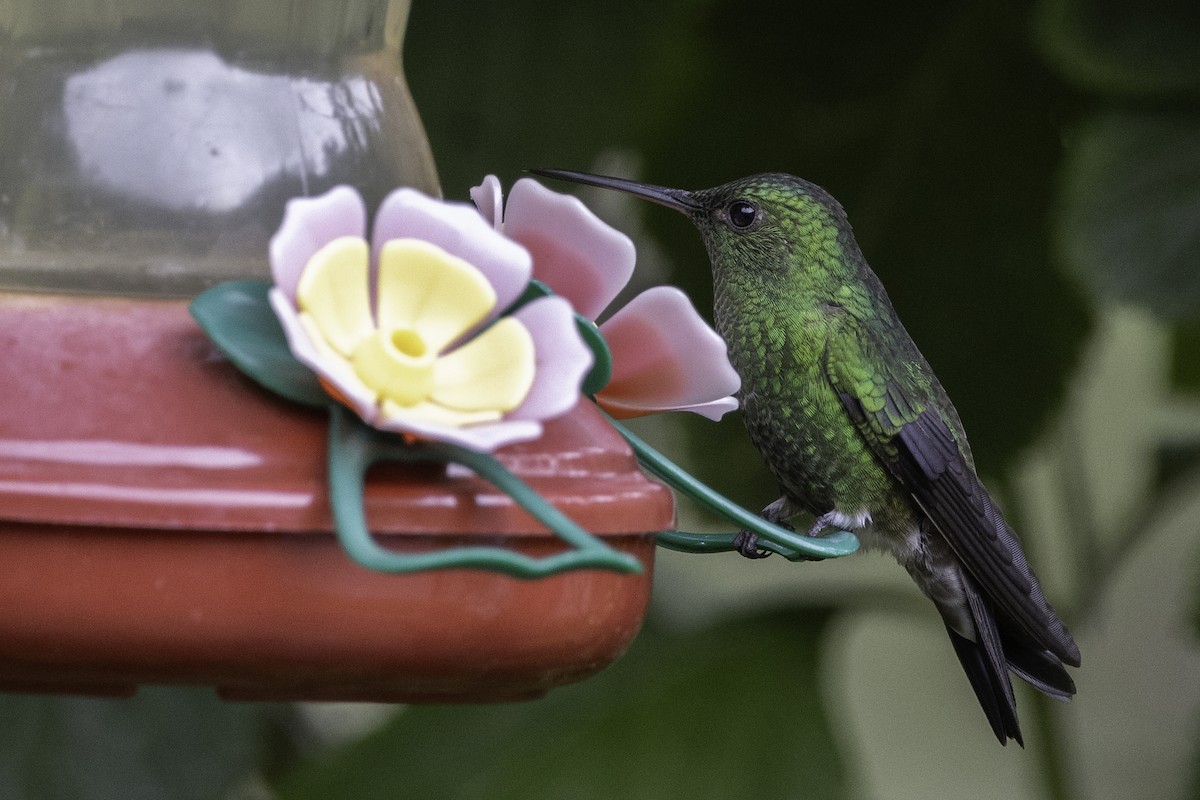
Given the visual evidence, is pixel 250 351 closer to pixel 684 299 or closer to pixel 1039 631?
pixel 684 299

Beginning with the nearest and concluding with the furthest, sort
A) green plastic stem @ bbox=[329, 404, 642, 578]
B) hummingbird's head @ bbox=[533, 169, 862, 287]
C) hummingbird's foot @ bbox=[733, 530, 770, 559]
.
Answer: green plastic stem @ bbox=[329, 404, 642, 578]
hummingbird's foot @ bbox=[733, 530, 770, 559]
hummingbird's head @ bbox=[533, 169, 862, 287]

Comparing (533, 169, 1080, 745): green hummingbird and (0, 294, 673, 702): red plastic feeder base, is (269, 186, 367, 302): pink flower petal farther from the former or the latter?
(533, 169, 1080, 745): green hummingbird

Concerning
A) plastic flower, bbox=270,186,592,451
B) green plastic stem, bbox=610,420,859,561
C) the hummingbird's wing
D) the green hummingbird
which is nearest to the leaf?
the green hummingbird

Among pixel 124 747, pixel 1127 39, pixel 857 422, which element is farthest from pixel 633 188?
pixel 124 747

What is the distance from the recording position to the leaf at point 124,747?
218cm

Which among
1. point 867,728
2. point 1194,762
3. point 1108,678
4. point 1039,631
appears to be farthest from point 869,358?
point 867,728

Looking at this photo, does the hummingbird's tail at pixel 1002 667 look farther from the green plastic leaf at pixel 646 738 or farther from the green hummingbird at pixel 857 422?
the green plastic leaf at pixel 646 738

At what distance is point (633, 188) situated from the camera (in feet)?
5.10

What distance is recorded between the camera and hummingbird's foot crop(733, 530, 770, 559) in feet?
4.07

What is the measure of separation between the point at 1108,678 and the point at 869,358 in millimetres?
2132

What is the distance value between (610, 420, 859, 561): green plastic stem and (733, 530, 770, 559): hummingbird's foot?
0.04 ft

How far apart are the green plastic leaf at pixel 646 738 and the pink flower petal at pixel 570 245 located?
128 cm

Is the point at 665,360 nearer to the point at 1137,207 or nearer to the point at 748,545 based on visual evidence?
the point at 748,545

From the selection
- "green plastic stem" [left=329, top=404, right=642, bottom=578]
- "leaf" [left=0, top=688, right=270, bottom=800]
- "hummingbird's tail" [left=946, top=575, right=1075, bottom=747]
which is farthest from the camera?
"leaf" [left=0, top=688, right=270, bottom=800]
